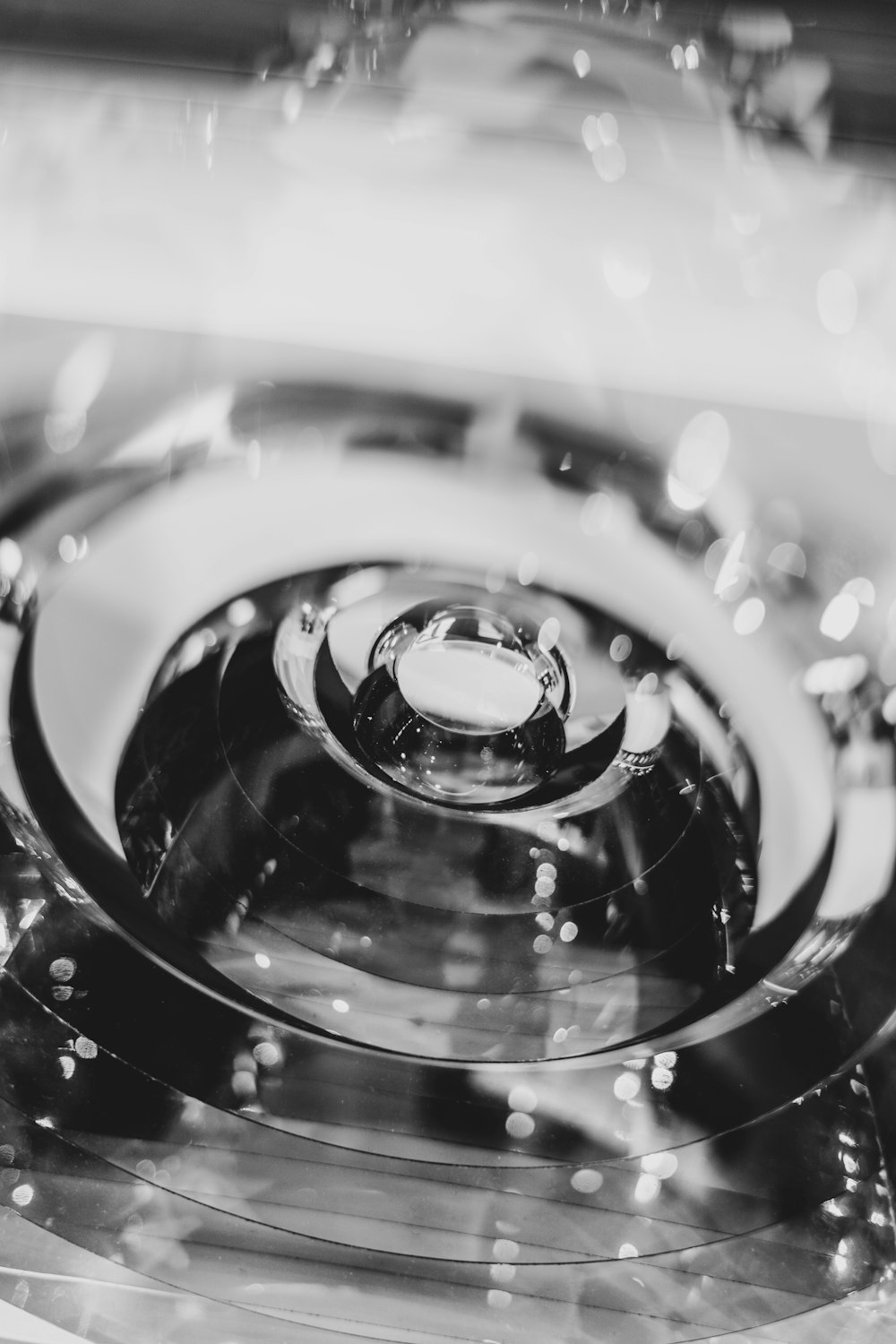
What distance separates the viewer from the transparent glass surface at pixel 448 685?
316 mm

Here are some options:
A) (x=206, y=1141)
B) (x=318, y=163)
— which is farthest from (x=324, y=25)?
(x=206, y=1141)

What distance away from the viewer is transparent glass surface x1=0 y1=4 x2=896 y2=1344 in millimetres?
316

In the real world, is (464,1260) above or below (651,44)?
below

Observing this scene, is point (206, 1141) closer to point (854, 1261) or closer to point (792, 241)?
point (854, 1261)

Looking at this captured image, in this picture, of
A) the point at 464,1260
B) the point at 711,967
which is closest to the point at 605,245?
the point at 711,967

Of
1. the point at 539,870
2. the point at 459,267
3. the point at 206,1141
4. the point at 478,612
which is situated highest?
the point at 459,267

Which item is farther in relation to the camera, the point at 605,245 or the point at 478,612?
the point at 478,612

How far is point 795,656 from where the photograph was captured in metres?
0.34

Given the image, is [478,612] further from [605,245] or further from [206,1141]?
[206,1141]

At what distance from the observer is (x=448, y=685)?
0.48 meters

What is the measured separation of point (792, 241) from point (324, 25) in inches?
6.7

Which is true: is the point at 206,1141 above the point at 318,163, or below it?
below

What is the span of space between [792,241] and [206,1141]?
0.46m

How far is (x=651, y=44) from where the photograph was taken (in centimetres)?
37
